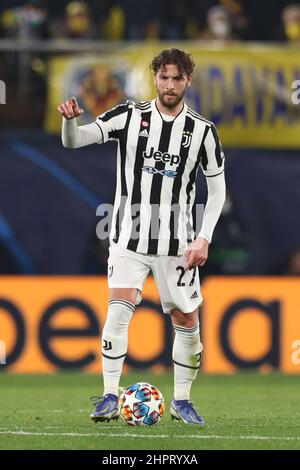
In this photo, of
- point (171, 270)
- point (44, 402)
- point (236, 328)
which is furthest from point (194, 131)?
point (236, 328)

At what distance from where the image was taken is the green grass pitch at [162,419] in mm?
6676

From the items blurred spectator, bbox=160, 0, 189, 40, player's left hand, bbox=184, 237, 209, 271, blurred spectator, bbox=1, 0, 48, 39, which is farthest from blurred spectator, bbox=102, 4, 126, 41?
player's left hand, bbox=184, 237, 209, 271

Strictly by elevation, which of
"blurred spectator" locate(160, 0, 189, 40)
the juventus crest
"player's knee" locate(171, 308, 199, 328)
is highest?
"blurred spectator" locate(160, 0, 189, 40)

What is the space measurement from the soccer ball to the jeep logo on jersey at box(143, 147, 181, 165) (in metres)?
1.37

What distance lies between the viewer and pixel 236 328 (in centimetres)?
1373

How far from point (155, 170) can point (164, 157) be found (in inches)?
3.7

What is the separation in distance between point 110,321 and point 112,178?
851cm

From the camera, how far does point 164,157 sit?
7.62m

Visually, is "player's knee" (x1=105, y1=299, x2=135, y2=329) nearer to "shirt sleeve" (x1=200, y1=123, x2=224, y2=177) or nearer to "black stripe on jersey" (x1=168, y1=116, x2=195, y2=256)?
"black stripe on jersey" (x1=168, y1=116, x2=195, y2=256)

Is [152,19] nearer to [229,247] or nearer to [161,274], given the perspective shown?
[229,247]

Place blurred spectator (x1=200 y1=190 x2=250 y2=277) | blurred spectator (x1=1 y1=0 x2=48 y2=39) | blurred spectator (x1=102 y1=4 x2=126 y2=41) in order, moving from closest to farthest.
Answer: blurred spectator (x1=200 y1=190 x2=250 y2=277), blurred spectator (x1=1 y1=0 x2=48 y2=39), blurred spectator (x1=102 y1=4 x2=126 y2=41)

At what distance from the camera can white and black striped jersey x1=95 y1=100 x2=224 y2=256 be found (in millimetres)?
7625

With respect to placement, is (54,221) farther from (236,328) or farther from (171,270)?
(171,270)

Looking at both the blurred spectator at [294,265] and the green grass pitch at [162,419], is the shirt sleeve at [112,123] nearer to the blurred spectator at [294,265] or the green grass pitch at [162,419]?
the green grass pitch at [162,419]
